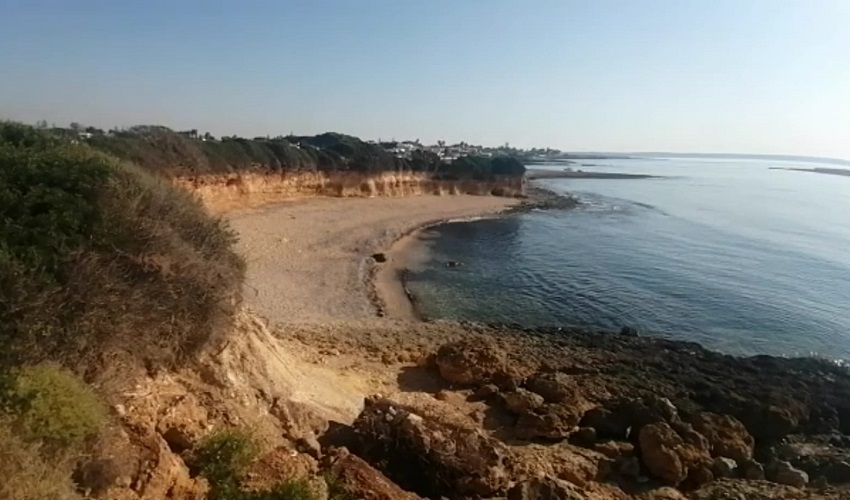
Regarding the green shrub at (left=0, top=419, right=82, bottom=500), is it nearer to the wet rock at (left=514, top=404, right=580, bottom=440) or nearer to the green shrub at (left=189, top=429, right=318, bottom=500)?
the green shrub at (left=189, top=429, right=318, bottom=500)

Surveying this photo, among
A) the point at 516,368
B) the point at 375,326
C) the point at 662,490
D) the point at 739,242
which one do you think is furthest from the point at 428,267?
the point at 739,242

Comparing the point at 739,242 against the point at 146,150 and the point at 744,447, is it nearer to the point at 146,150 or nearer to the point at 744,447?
the point at 744,447

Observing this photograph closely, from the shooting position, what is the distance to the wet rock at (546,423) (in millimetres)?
12273

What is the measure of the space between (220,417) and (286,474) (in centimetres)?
169

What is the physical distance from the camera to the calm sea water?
23.8 m

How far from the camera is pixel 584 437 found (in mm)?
12344

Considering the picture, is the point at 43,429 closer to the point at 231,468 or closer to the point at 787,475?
the point at 231,468

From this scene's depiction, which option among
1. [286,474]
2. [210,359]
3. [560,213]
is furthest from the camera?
[560,213]

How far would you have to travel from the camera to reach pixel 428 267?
32.3 m

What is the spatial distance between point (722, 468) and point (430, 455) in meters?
6.59

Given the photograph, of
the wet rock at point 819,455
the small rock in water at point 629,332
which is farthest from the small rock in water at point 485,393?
the small rock in water at point 629,332

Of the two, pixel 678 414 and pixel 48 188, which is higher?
pixel 48 188

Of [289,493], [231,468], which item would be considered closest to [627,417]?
[289,493]

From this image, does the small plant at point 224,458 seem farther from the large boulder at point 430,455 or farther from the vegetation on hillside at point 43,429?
the large boulder at point 430,455
